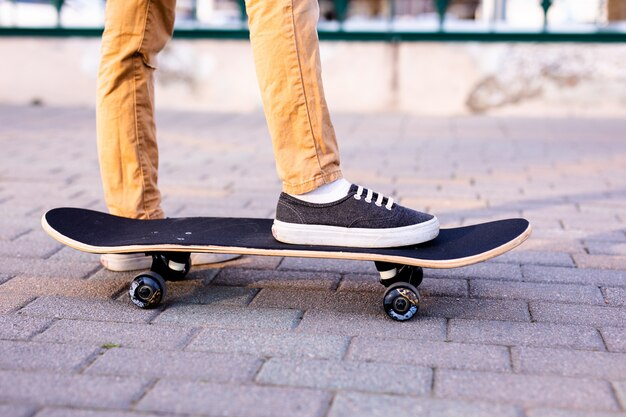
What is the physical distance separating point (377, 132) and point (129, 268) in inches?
140

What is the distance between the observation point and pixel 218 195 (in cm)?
404

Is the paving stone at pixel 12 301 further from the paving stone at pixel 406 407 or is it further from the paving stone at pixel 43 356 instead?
the paving stone at pixel 406 407

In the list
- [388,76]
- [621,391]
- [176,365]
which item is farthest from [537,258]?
[388,76]

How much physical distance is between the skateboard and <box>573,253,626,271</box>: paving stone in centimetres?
58

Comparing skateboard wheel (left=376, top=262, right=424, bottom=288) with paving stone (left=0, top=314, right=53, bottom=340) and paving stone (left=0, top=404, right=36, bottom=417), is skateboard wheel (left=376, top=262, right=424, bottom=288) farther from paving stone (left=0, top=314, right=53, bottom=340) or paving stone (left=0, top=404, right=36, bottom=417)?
paving stone (left=0, top=404, right=36, bottom=417)

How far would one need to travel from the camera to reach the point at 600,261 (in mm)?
2957

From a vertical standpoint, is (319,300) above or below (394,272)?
below

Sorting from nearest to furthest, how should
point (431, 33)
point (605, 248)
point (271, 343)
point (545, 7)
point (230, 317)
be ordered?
1. point (271, 343)
2. point (230, 317)
3. point (605, 248)
4. point (545, 7)
5. point (431, 33)

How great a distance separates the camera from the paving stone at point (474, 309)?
2.35m

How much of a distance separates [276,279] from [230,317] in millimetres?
398

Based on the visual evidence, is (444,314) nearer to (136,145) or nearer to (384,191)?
(136,145)

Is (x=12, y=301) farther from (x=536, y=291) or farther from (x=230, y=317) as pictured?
(x=536, y=291)

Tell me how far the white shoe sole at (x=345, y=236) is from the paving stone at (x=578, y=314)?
44 centimetres

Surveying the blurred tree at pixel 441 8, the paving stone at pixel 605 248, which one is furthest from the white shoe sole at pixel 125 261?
the blurred tree at pixel 441 8
